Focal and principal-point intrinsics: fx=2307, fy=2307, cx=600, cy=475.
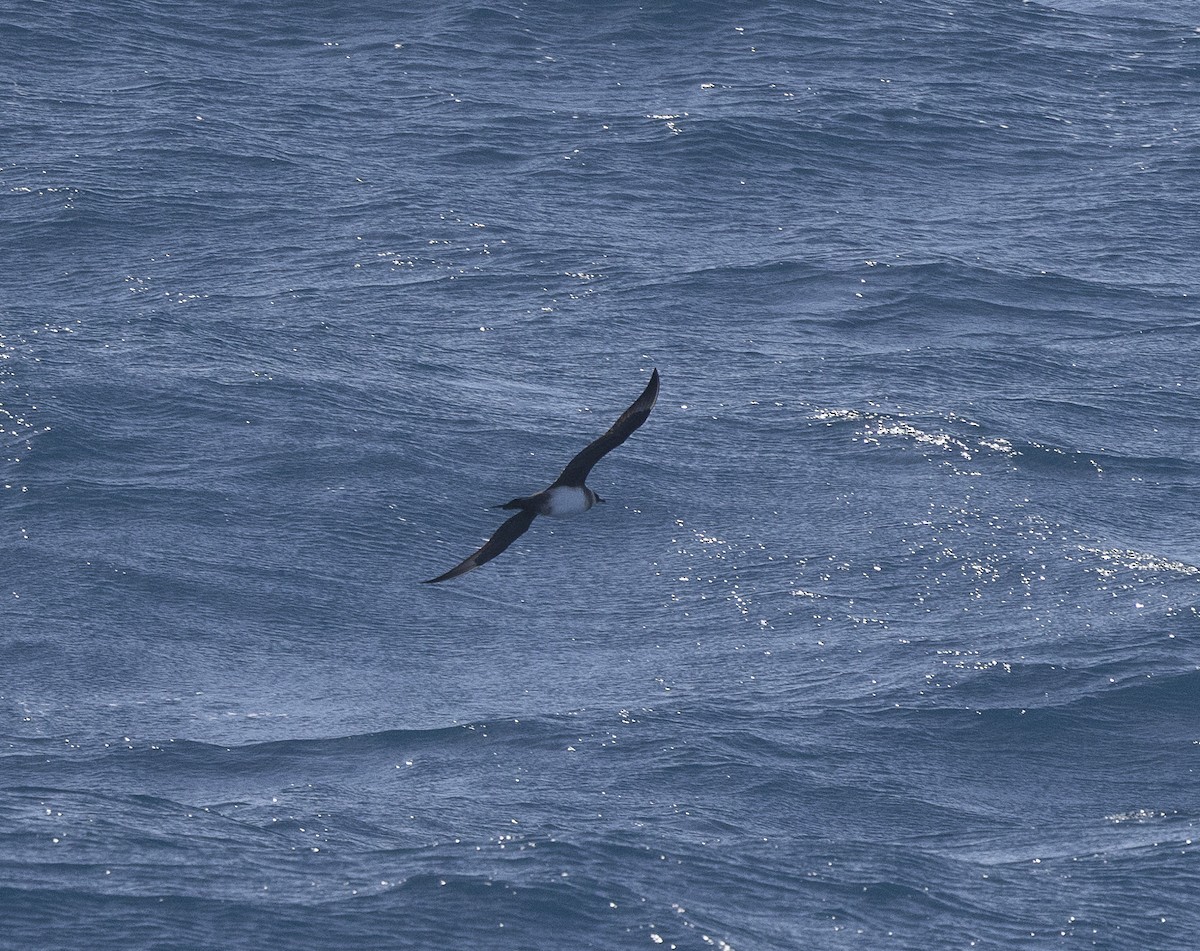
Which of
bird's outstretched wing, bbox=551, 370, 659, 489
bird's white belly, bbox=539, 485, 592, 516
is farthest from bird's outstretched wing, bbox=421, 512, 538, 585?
bird's outstretched wing, bbox=551, 370, 659, 489

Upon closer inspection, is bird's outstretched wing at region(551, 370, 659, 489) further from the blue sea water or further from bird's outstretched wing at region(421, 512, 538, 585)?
the blue sea water

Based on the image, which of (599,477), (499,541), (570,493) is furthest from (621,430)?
(599,477)

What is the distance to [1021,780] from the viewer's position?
95.7 feet

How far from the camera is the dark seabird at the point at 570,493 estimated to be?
66.1 ft

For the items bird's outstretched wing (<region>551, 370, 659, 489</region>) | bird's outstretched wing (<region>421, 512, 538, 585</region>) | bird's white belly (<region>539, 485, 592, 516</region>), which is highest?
bird's outstretched wing (<region>551, 370, 659, 489</region>)

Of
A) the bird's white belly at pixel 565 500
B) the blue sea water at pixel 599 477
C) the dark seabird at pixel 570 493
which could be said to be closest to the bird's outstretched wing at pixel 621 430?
the dark seabird at pixel 570 493

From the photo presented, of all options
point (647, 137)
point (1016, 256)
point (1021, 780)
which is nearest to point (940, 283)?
point (1016, 256)

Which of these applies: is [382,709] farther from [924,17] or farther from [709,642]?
[924,17]

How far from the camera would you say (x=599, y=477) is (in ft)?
113

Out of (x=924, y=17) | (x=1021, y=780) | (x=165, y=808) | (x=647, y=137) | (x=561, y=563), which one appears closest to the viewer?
(x=165, y=808)

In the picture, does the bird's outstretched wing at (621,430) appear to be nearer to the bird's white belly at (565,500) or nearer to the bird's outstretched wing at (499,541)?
the bird's white belly at (565,500)

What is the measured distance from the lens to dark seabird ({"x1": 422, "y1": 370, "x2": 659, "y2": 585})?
20.1 m

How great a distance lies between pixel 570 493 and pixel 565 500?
11 centimetres

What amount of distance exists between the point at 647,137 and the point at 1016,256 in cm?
721
